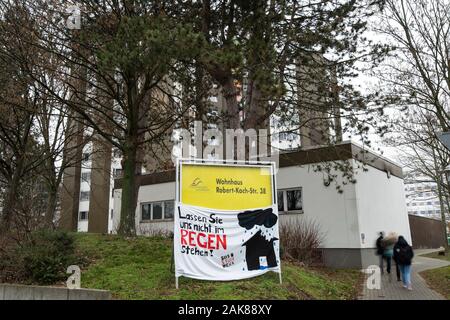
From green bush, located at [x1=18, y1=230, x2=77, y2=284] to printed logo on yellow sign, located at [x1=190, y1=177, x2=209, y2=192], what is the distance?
10.8 ft

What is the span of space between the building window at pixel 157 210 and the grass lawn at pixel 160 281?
12.1 metres

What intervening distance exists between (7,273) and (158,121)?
7.99 metres

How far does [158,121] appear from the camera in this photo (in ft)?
51.2

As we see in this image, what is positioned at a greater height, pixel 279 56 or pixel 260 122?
pixel 279 56

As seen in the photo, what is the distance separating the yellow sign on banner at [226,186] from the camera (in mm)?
8914

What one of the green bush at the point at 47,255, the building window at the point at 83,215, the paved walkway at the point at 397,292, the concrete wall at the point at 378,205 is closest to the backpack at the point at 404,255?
the paved walkway at the point at 397,292

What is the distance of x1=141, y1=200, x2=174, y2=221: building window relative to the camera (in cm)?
2446

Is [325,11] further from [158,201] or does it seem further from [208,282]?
[158,201]

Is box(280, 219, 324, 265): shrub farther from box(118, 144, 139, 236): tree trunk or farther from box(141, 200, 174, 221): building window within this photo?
box(141, 200, 174, 221): building window

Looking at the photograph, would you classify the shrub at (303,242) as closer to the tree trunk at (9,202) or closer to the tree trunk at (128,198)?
the tree trunk at (128,198)

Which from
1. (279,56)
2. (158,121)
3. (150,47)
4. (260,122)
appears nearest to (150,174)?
(158,121)

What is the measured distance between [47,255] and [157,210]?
53.6 feet

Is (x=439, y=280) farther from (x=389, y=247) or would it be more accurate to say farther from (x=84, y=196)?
(x=84, y=196)

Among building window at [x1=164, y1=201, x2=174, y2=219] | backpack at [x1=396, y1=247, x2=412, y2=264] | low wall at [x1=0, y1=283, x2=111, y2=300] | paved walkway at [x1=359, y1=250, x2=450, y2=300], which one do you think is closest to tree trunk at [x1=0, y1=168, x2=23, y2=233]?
low wall at [x1=0, y1=283, x2=111, y2=300]
